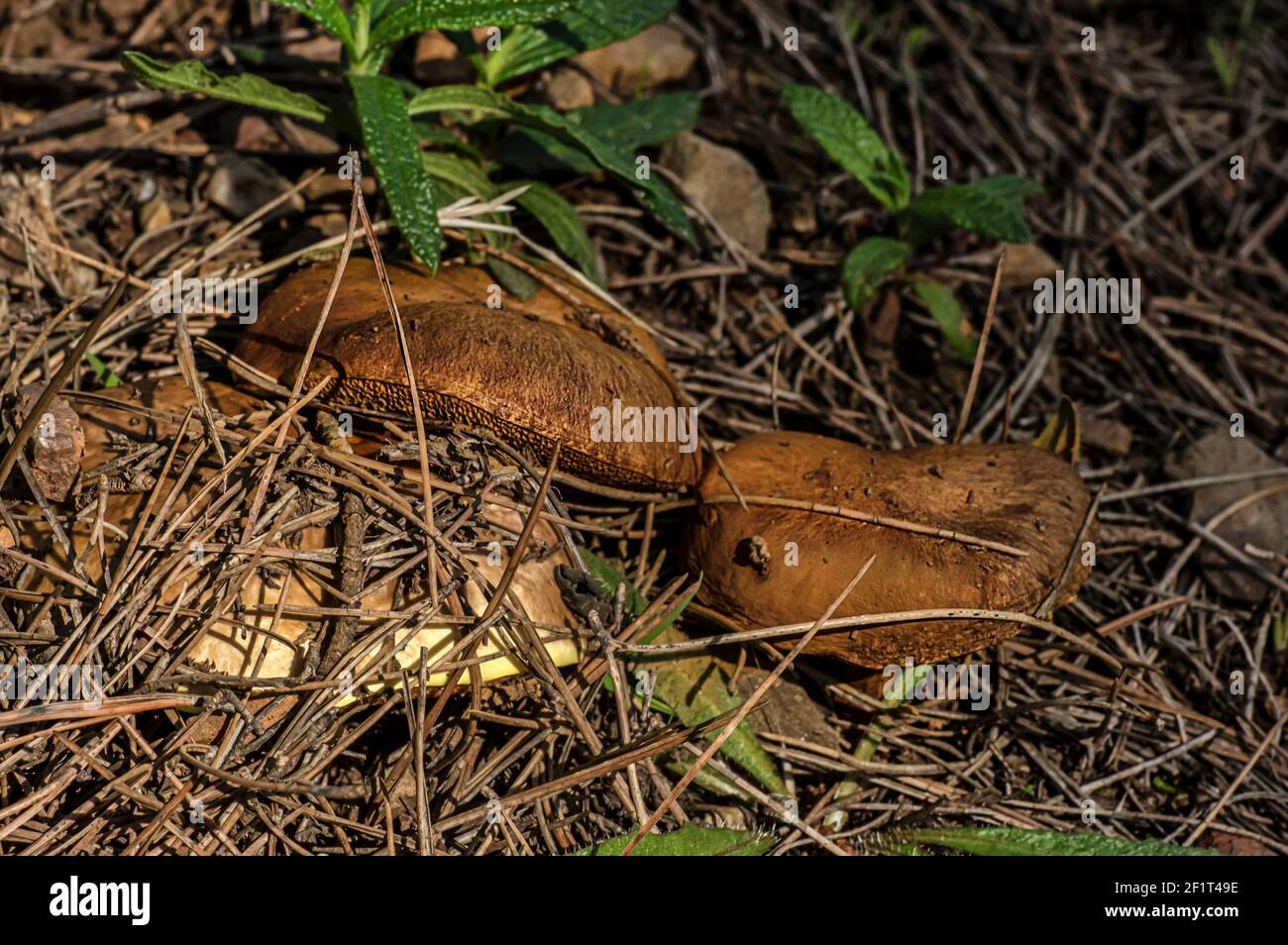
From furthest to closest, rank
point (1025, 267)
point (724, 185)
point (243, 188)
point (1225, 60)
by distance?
point (1225, 60)
point (1025, 267)
point (724, 185)
point (243, 188)

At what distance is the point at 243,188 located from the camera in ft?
9.37

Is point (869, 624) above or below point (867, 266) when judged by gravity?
below

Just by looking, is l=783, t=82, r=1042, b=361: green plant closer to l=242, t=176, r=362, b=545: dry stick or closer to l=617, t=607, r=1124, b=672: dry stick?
l=617, t=607, r=1124, b=672: dry stick

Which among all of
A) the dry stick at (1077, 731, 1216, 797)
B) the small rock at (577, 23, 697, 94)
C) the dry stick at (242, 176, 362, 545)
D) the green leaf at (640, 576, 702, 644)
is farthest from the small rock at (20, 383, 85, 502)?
the dry stick at (1077, 731, 1216, 797)

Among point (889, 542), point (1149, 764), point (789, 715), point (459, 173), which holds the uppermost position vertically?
point (459, 173)

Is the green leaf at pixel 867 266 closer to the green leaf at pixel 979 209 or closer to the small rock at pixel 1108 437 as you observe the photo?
the green leaf at pixel 979 209

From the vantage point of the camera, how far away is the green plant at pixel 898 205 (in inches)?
112

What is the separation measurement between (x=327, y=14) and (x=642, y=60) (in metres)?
1.24

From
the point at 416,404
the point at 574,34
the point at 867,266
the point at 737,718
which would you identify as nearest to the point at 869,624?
the point at 737,718

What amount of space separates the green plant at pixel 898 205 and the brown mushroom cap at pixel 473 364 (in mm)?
866

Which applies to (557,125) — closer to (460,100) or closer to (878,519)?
(460,100)

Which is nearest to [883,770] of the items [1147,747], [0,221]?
[1147,747]

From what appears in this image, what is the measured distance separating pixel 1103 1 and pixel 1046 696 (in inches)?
121

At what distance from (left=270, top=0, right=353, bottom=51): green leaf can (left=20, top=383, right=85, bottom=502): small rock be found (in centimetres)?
110
